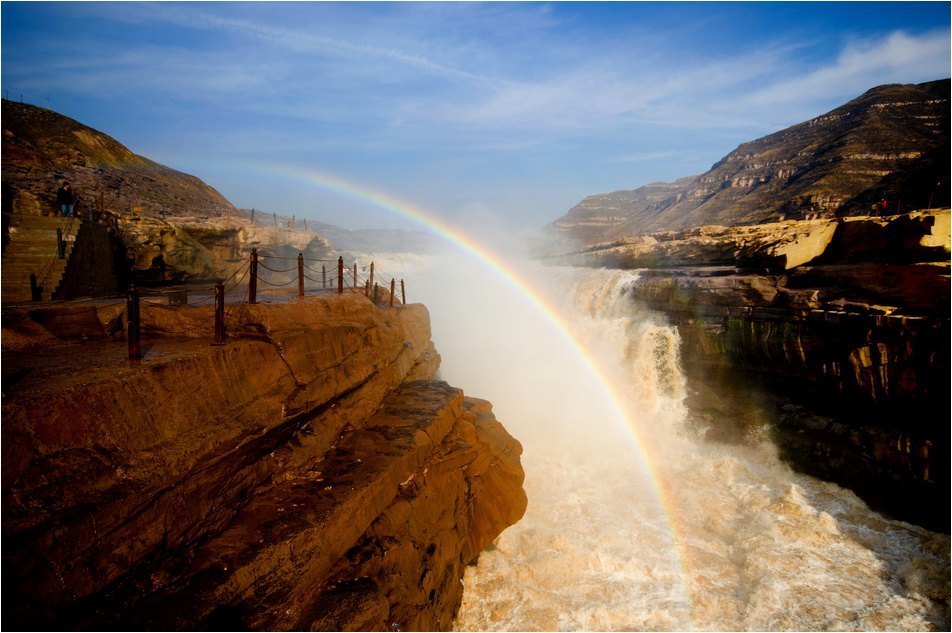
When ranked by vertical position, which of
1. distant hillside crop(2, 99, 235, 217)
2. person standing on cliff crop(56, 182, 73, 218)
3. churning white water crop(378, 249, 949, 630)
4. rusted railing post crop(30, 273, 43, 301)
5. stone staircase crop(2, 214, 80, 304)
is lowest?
churning white water crop(378, 249, 949, 630)

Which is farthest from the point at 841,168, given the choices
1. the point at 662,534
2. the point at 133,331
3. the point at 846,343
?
the point at 133,331

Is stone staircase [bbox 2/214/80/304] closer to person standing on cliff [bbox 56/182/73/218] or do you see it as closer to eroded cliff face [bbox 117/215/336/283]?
person standing on cliff [bbox 56/182/73/218]

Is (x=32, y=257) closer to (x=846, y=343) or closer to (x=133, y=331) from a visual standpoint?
(x=133, y=331)

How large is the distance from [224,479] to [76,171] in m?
27.3

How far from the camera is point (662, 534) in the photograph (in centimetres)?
1134

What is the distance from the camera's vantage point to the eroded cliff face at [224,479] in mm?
4227

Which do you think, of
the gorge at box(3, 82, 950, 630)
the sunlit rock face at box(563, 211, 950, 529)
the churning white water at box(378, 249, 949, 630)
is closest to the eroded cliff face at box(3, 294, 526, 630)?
the gorge at box(3, 82, 950, 630)

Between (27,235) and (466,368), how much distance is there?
740 inches

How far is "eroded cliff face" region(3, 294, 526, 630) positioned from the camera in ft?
13.9

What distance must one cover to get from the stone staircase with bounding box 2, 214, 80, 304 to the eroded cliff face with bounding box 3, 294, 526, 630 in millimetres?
6175

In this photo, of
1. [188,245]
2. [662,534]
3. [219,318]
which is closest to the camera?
[219,318]

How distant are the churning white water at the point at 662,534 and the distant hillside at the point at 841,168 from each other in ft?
69.8

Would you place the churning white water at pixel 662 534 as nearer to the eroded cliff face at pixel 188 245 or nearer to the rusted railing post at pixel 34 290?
the rusted railing post at pixel 34 290

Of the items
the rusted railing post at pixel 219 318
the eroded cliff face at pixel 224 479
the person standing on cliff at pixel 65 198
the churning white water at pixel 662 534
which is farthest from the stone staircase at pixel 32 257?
the churning white water at pixel 662 534
